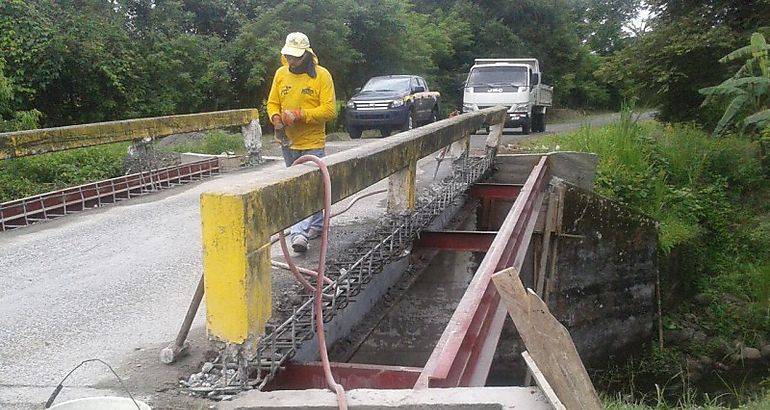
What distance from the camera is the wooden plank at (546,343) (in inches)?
114

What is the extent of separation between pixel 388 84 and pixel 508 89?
13.4 feet

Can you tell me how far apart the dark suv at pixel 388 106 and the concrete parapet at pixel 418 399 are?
676 inches

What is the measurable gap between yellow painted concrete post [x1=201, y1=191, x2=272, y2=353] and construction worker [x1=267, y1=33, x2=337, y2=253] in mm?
2783

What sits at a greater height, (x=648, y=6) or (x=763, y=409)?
(x=648, y=6)

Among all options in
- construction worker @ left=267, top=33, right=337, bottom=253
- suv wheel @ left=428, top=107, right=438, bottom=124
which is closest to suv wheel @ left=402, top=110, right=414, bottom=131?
suv wheel @ left=428, top=107, right=438, bottom=124

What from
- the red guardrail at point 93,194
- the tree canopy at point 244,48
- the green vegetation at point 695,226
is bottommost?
the green vegetation at point 695,226

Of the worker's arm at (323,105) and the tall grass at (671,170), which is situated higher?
the worker's arm at (323,105)

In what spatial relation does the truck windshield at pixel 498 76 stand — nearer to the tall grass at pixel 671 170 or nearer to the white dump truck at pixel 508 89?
the white dump truck at pixel 508 89

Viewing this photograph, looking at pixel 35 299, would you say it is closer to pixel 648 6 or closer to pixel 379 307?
pixel 379 307

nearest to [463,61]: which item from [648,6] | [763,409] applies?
[648,6]

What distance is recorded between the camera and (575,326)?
1170cm

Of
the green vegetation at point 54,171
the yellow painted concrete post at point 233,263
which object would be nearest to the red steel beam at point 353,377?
the yellow painted concrete post at point 233,263

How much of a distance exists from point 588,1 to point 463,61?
21.4m

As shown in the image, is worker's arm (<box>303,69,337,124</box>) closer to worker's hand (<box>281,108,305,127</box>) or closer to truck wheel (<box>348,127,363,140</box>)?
worker's hand (<box>281,108,305,127</box>)
